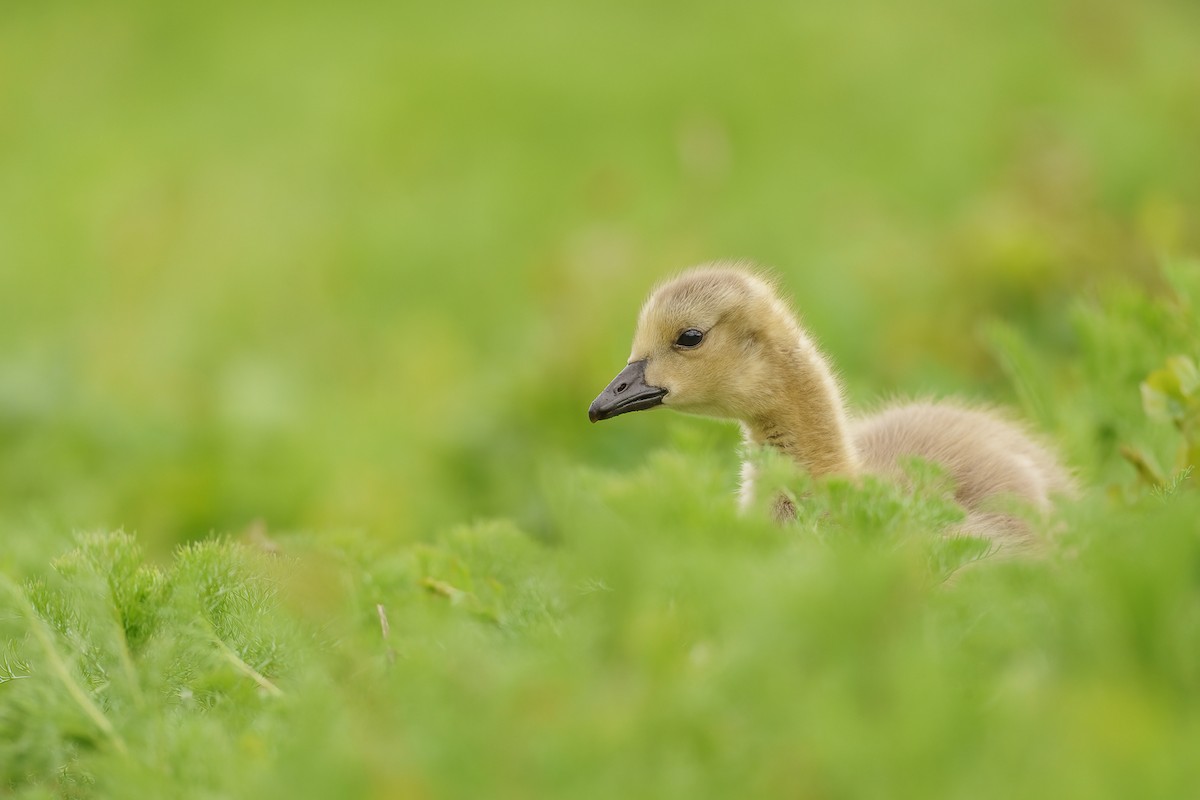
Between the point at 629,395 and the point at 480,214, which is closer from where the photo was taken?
the point at 629,395

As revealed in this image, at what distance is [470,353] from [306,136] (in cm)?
434

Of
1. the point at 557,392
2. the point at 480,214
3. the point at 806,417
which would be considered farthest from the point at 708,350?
the point at 480,214

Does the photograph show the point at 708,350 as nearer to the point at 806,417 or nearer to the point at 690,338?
the point at 690,338

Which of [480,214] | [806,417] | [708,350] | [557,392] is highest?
[480,214]

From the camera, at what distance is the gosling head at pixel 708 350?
3611 mm

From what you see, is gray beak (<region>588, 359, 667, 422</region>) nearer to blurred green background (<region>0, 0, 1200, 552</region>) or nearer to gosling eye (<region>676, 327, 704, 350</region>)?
gosling eye (<region>676, 327, 704, 350</region>)

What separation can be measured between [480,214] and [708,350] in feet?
24.9

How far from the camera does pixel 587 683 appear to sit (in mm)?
1664

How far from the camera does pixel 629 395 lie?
365 centimetres

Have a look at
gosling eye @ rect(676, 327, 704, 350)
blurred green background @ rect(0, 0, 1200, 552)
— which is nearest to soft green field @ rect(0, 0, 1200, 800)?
blurred green background @ rect(0, 0, 1200, 552)

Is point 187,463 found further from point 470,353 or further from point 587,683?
point 587,683

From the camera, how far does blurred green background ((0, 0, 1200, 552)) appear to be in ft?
18.5

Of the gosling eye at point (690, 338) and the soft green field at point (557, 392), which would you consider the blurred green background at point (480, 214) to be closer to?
the soft green field at point (557, 392)

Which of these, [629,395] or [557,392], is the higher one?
[557,392]
